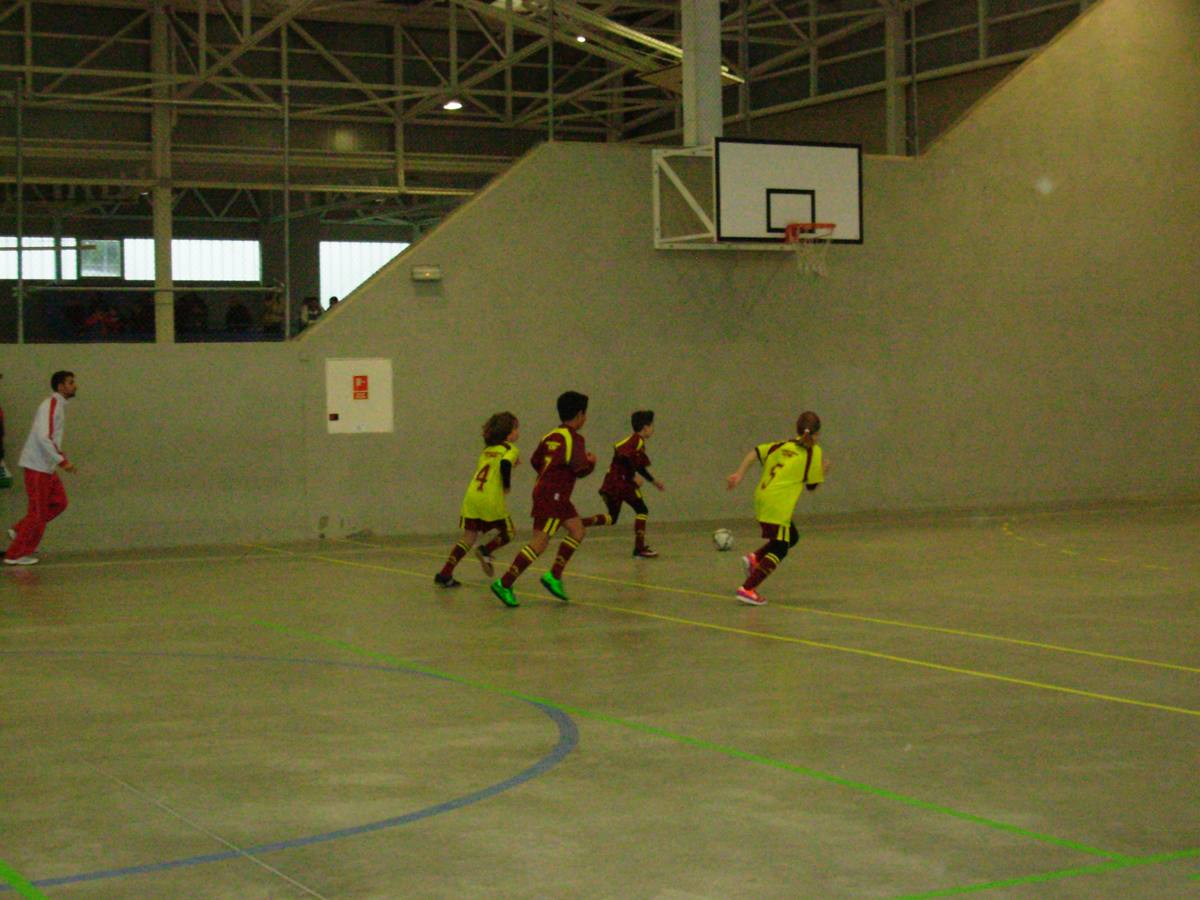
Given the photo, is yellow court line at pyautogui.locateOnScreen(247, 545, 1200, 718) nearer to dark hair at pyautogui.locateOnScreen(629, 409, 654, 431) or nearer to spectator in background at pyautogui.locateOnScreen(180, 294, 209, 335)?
dark hair at pyautogui.locateOnScreen(629, 409, 654, 431)

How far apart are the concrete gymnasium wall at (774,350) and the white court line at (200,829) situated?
40.2 feet

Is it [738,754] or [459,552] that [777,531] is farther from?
[738,754]

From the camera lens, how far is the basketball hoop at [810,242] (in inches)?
825

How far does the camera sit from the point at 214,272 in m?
42.3

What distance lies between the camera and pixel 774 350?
22.4m

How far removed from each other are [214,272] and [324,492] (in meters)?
24.0

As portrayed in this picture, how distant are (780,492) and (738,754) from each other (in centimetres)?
574

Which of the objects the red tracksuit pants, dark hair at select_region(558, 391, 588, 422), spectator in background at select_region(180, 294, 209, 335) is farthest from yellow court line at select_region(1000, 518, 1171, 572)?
spectator in background at select_region(180, 294, 209, 335)

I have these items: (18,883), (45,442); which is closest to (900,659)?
(18,883)

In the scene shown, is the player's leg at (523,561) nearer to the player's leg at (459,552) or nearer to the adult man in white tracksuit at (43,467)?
the player's leg at (459,552)

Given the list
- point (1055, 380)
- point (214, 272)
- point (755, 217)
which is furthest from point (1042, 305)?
point (214, 272)

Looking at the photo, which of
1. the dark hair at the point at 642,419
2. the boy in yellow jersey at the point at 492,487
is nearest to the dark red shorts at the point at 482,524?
the boy in yellow jersey at the point at 492,487

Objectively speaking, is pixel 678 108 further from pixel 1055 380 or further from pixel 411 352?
pixel 411 352

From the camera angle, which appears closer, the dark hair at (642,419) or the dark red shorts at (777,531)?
the dark red shorts at (777,531)
